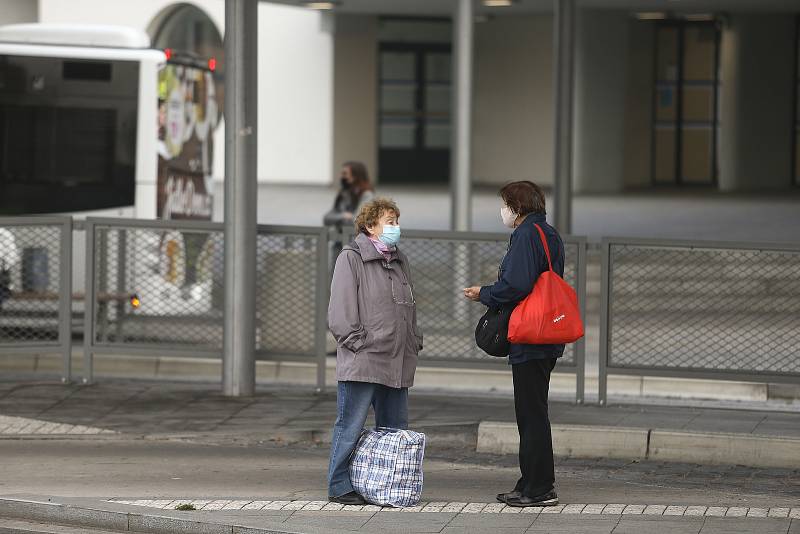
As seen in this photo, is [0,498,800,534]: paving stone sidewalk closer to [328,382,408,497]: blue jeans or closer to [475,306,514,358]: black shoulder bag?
[328,382,408,497]: blue jeans

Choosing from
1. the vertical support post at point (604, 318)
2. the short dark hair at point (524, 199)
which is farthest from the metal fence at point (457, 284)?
the short dark hair at point (524, 199)

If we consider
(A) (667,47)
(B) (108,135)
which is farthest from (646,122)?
(B) (108,135)

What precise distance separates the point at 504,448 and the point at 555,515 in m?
1.93

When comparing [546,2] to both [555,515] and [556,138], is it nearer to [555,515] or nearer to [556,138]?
Answer: [556,138]

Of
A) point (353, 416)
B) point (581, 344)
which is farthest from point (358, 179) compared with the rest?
point (353, 416)

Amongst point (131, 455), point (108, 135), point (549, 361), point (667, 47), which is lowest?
point (131, 455)

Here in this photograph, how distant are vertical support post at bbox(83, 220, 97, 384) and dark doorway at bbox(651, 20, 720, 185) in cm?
1902

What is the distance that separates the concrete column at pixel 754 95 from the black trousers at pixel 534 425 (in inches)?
839

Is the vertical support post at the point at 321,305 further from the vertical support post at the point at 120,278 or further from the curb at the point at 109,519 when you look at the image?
the curb at the point at 109,519

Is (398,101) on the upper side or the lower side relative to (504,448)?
upper

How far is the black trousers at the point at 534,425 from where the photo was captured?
7.92 m

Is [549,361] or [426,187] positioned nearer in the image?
[549,361]

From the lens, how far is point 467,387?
12633 mm

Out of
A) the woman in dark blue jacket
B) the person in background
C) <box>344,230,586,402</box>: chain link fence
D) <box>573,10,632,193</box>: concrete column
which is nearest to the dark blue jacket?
the woman in dark blue jacket
